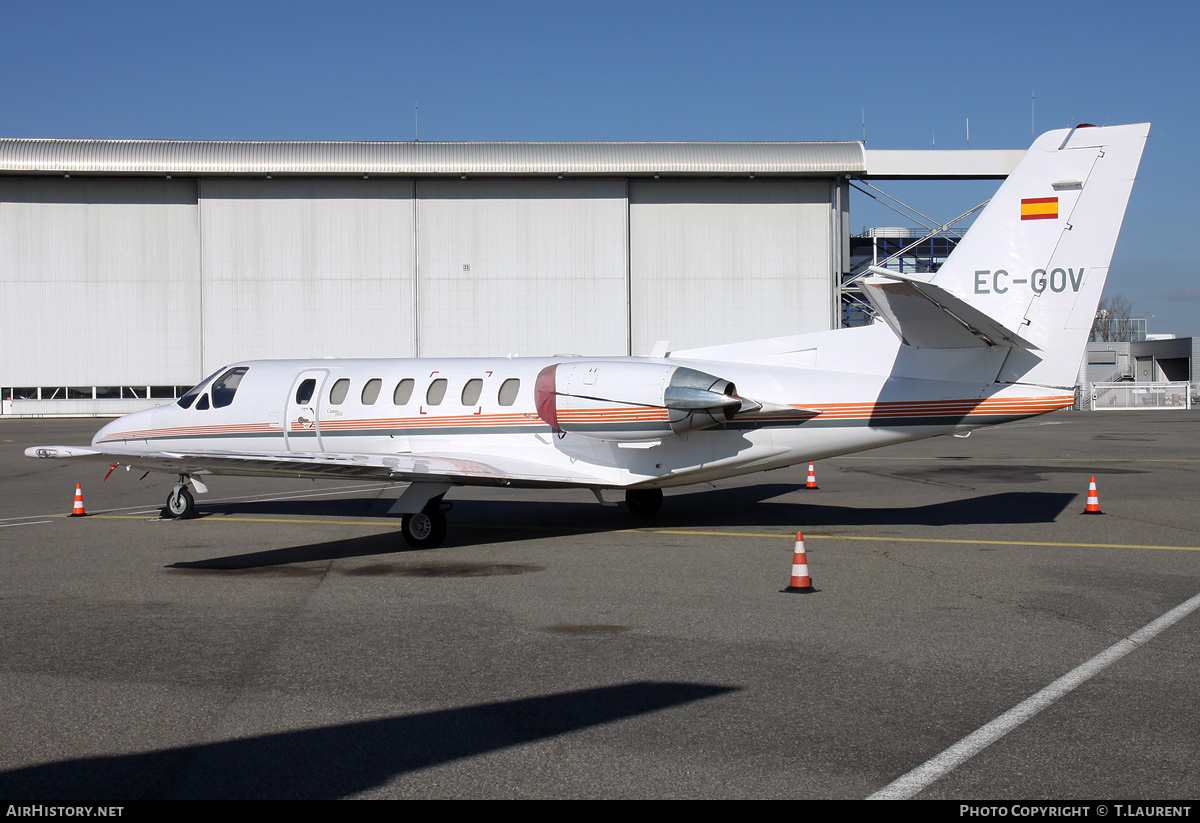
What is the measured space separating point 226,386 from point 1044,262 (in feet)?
43.0

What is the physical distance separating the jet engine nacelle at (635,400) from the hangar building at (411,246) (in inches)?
1236

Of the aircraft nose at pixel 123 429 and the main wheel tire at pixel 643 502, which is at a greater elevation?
the aircraft nose at pixel 123 429

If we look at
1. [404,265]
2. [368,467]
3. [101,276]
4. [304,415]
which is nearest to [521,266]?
[404,265]

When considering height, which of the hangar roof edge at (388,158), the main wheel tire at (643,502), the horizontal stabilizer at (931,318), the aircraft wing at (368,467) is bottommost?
the main wheel tire at (643,502)

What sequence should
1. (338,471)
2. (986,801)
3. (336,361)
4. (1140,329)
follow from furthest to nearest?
(1140,329) < (336,361) < (338,471) < (986,801)

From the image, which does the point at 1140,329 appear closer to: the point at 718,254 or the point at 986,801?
the point at 718,254

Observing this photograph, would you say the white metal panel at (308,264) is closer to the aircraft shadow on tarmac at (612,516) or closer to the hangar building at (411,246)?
the hangar building at (411,246)

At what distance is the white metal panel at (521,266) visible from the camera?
45562 mm

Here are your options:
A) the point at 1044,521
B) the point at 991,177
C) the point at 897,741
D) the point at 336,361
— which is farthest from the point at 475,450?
the point at 991,177

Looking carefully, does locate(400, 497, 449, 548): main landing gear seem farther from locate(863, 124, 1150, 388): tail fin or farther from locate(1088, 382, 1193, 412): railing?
locate(1088, 382, 1193, 412): railing

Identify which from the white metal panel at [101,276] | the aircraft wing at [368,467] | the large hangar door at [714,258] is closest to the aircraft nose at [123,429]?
the aircraft wing at [368,467]

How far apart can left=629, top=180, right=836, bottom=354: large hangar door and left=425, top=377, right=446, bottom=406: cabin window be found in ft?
101

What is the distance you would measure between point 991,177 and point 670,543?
4189 cm

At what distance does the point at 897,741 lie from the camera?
5719 mm
